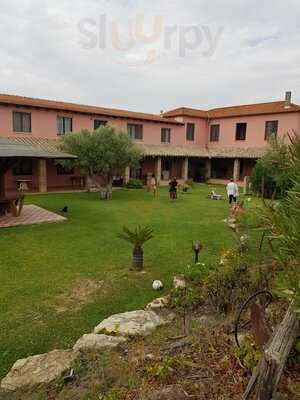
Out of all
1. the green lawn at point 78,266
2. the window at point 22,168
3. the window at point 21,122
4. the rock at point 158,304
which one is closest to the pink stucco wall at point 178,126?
the window at point 21,122

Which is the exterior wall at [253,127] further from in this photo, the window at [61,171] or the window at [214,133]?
the window at [61,171]

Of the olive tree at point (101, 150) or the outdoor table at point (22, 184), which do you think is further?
the outdoor table at point (22, 184)

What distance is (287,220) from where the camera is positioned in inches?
92.3

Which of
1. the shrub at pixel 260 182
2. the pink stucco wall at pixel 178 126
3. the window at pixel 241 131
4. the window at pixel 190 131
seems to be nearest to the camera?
the shrub at pixel 260 182

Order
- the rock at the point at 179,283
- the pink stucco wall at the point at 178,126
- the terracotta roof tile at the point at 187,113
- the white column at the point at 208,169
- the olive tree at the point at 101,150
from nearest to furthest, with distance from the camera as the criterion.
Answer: the rock at the point at 179,283, the olive tree at the point at 101,150, the pink stucco wall at the point at 178,126, the terracotta roof tile at the point at 187,113, the white column at the point at 208,169

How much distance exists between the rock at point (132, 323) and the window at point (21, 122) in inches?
800

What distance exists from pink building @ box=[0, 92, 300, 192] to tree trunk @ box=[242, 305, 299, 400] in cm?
2027

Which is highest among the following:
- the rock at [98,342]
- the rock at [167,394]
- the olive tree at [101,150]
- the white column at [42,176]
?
the olive tree at [101,150]

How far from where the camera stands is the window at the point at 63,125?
75.5 ft

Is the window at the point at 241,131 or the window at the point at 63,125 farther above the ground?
the window at the point at 241,131

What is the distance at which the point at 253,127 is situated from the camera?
93.7 feet

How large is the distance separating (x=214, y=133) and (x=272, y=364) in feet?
103

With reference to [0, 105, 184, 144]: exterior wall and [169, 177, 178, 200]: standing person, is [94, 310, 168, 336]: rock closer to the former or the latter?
[169, 177, 178, 200]: standing person

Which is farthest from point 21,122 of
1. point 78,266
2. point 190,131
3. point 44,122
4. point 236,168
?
point 236,168
